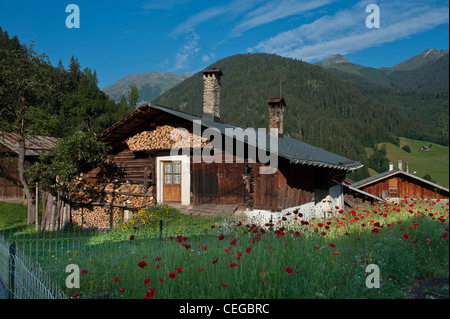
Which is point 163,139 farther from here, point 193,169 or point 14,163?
point 14,163

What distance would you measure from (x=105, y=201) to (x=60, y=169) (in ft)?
7.60

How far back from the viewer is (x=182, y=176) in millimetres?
12734

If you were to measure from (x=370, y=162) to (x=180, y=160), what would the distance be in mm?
67068

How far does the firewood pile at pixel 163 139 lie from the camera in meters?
12.2

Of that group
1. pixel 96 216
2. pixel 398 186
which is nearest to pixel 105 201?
pixel 96 216

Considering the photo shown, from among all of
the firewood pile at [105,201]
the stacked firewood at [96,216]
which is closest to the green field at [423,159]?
the firewood pile at [105,201]

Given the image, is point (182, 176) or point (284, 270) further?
point (182, 176)

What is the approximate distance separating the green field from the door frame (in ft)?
26.0

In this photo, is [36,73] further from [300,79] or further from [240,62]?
[300,79]

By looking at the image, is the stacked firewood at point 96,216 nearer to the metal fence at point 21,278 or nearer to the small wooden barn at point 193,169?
the small wooden barn at point 193,169

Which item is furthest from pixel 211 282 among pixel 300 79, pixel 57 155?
pixel 300 79

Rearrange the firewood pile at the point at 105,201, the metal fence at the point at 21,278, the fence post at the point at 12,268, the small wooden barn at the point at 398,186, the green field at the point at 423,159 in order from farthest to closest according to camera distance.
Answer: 1. the small wooden barn at the point at 398,186
2. the firewood pile at the point at 105,201
3. the fence post at the point at 12,268
4. the metal fence at the point at 21,278
5. the green field at the point at 423,159

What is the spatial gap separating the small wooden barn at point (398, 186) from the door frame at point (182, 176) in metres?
17.5

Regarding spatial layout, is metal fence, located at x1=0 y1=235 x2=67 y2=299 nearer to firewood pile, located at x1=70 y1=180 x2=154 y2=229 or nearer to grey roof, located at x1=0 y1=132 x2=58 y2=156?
A: firewood pile, located at x1=70 y1=180 x2=154 y2=229
